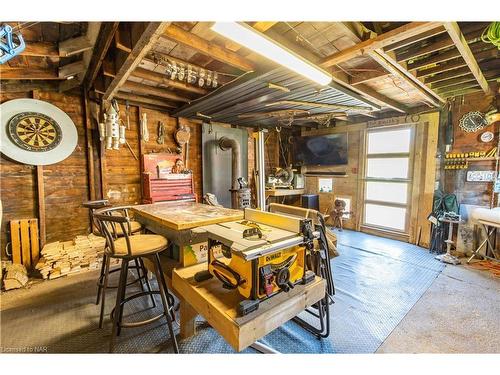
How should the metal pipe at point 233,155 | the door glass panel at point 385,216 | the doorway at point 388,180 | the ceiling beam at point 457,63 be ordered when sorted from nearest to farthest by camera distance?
the ceiling beam at point 457,63
the doorway at point 388,180
the door glass panel at point 385,216
the metal pipe at point 233,155

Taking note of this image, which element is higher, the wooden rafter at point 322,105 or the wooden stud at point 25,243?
the wooden rafter at point 322,105

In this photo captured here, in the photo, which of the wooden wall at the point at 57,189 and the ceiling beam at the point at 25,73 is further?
the wooden wall at the point at 57,189

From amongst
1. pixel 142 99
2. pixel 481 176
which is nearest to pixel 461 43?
pixel 481 176

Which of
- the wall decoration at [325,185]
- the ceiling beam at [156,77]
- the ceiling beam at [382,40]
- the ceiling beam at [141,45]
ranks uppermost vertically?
the ceiling beam at [156,77]

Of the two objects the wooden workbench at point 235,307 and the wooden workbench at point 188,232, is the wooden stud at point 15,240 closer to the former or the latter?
the wooden workbench at point 188,232

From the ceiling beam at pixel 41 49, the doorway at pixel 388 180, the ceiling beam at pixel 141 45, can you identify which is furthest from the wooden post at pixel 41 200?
the doorway at pixel 388 180

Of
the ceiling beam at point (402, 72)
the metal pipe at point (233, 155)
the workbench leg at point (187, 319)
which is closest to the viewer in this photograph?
the workbench leg at point (187, 319)

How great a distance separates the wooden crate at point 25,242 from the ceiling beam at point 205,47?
3.35m

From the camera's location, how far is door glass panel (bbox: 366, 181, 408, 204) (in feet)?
15.4

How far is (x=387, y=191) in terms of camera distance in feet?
16.2

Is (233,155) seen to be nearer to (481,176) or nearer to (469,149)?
(469,149)

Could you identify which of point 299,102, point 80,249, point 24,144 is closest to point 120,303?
point 80,249

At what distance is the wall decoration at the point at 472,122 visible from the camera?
363 cm
